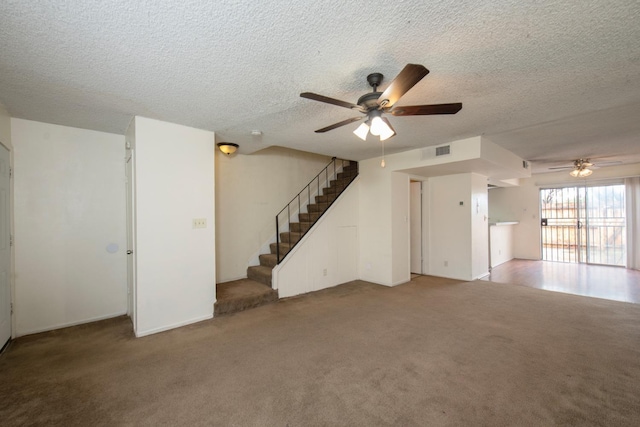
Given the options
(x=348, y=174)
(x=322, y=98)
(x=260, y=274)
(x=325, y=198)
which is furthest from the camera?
(x=348, y=174)

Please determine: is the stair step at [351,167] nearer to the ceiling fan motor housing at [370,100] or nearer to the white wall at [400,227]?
the white wall at [400,227]

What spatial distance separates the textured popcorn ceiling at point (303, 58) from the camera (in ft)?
4.96

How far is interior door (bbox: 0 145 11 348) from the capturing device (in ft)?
8.93

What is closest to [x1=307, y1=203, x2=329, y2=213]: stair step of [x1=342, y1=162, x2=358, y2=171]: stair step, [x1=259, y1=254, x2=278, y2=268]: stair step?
[x1=342, y1=162, x2=358, y2=171]: stair step

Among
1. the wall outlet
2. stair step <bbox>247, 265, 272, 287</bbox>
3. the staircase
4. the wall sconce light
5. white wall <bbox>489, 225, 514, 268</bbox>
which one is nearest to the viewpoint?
the wall outlet

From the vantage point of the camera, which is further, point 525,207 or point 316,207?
point 525,207

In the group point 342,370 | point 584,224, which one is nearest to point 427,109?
point 342,370

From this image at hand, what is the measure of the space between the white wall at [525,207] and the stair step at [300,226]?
6.72m

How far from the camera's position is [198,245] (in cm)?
345

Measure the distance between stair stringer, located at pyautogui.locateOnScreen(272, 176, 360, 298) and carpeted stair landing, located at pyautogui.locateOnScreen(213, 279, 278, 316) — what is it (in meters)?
0.21

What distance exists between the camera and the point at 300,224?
5371 mm

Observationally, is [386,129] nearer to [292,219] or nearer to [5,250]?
[292,219]

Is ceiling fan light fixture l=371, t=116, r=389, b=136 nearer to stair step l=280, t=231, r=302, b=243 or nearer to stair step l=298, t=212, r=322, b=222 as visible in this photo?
stair step l=280, t=231, r=302, b=243

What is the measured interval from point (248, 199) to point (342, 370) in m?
3.54
